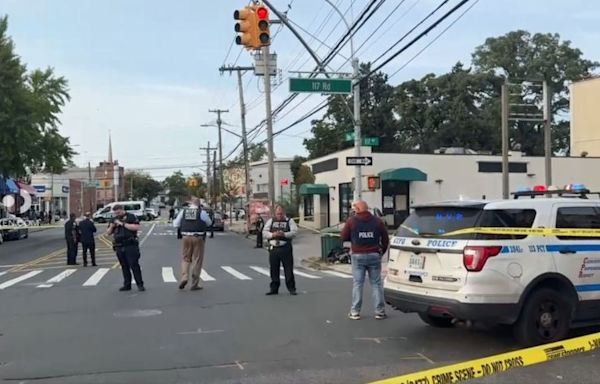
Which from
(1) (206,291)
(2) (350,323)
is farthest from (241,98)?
(2) (350,323)

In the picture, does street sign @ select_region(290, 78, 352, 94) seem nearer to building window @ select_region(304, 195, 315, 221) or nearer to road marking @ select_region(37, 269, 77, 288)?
road marking @ select_region(37, 269, 77, 288)

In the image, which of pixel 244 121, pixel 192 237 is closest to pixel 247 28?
pixel 192 237

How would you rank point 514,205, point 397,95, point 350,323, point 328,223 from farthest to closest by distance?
point 397,95
point 328,223
point 350,323
point 514,205

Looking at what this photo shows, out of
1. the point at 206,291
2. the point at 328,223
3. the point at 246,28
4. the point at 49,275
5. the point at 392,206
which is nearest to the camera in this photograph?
the point at 206,291

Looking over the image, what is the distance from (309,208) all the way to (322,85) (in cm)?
2703

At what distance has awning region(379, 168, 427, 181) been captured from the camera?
3388 centimetres

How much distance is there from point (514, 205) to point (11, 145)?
3512cm

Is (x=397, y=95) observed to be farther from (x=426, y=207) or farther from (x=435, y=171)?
(x=426, y=207)

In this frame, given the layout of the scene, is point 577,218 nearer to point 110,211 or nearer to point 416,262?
point 416,262

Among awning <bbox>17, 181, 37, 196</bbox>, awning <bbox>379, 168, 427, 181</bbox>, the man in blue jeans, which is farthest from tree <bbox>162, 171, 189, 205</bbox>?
the man in blue jeans

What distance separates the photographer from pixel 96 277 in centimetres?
1669

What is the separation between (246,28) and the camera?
50.8ft

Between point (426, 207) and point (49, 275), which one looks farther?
point (49, 275)

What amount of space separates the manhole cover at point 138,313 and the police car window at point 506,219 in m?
5.29
